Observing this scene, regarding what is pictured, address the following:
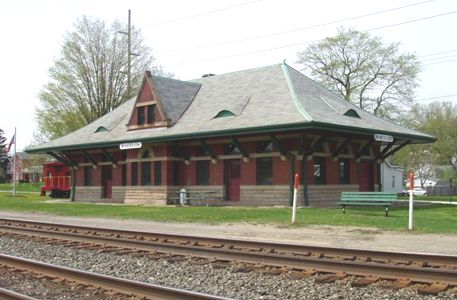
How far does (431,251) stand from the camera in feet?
38.3

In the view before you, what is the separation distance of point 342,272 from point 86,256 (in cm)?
577

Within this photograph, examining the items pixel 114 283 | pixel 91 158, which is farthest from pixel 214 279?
pixel 91 158

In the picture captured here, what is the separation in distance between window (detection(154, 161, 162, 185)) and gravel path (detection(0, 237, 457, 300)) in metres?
17.1

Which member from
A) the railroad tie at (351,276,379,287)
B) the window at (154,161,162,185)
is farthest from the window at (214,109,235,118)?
the railroad tie at (351,276,379,287)

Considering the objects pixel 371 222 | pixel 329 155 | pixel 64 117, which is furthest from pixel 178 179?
pixel 64 117

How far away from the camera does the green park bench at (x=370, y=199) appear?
19.5 meters

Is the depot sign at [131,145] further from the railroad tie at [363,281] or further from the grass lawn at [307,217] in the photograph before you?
the railroad tie at [363,281]

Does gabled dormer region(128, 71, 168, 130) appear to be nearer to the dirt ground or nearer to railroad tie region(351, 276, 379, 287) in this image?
the dirt ground

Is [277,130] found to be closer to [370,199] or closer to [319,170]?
[319,170]

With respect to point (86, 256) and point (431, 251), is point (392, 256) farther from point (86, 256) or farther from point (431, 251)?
point (86, 256)

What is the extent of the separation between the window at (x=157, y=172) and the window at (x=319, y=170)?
28.9 feet

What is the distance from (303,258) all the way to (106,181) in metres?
26.7

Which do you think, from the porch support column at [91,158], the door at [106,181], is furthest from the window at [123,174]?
the porch support column at [91,158]

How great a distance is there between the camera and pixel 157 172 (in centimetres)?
3008
